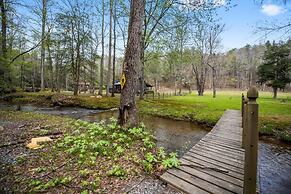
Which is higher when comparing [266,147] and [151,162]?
[151,162]

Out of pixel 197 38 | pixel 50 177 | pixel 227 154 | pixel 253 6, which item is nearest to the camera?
pixel 50 177

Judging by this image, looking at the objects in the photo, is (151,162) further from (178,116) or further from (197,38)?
(197,38)

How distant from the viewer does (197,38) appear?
1117 inches

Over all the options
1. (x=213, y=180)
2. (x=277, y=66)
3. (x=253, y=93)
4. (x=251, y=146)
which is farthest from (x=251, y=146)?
(x=277, y=66)

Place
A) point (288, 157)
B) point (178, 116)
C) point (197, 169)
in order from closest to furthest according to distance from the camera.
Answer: point (197, 169)
point (288, 157)
point (178, 116)

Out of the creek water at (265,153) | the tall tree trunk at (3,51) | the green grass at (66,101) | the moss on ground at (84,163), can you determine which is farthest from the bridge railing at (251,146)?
the green grass at (66,101)

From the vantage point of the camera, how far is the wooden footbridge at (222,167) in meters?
2.21

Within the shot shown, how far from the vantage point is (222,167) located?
11.8 feet

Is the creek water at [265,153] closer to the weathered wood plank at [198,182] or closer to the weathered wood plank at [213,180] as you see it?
the weathered wood plank at [213,180]

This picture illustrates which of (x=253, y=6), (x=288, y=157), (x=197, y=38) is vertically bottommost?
(x=288, y=157)

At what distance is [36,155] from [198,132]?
23.0 ft

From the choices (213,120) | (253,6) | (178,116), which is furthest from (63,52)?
(253,6)

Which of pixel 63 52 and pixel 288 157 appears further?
pixel 63 52

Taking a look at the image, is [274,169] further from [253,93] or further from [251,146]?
[253,93]
